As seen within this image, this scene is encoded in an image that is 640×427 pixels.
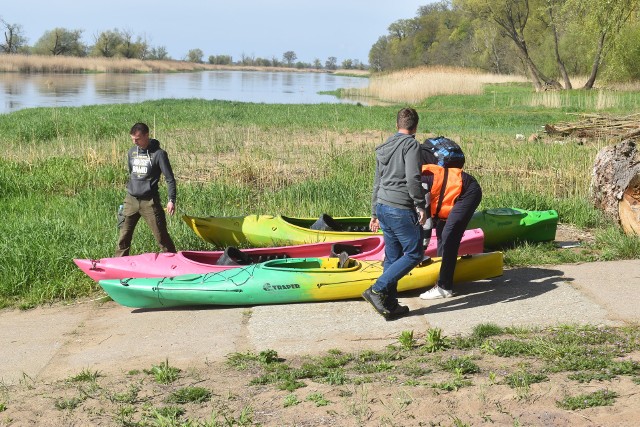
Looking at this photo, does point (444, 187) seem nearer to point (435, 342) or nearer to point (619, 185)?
point (435, 342)

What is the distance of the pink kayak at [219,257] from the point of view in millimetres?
7637

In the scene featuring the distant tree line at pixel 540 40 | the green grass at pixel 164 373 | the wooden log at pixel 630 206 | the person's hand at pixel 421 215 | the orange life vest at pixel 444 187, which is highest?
the distant tree line at pixel 540 40

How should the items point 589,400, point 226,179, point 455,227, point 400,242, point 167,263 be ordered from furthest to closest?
point 226,179 → point 167,263 → point 455,227 → point 400,242 → point 589,400

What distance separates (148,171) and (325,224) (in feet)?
6.83

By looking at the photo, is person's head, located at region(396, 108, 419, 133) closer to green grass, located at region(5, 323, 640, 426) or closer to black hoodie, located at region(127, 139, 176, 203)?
green grass, located at region(5, 323, 640, 426)

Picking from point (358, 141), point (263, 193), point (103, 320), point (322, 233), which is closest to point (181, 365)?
point (103, 320)

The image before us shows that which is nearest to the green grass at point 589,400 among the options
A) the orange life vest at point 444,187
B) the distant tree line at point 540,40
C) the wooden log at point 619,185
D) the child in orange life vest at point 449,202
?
the child in orange life vest at point 449,202

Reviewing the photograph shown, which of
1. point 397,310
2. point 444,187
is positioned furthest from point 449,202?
point 397,310

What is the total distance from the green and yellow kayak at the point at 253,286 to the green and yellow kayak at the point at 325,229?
1.54 meters

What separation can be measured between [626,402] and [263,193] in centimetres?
852

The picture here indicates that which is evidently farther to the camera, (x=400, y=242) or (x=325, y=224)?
(x=325, y=224)

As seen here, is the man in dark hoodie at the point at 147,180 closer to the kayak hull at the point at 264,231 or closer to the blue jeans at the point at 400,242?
the kayak hull at the point at 264,231

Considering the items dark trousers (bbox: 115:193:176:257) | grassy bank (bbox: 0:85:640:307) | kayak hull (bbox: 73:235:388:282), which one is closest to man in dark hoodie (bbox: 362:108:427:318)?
kayak hull (bbox: 73:235:388:282)

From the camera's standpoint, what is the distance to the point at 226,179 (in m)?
13.1
